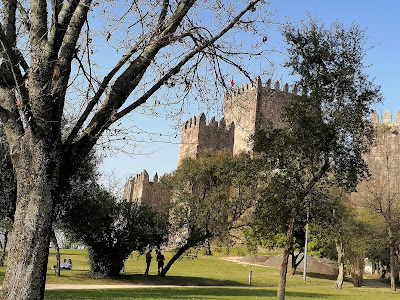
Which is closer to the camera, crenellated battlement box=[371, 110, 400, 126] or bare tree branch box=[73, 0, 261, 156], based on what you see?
bare tree branch box=[73, 0, 261, 156]

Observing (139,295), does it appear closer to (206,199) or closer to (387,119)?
(206,199)

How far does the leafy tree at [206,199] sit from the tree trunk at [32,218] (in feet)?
66.2

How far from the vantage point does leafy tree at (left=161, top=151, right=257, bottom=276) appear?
2806 cm

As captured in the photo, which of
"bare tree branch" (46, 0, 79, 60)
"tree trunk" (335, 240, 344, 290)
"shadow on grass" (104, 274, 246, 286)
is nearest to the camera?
"bare tree branch" (46, 0, 79, 60)

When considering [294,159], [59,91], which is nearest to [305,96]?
→ [294,159]

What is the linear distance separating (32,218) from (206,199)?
2509 cm

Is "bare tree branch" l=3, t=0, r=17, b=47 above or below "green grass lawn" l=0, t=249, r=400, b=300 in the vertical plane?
above

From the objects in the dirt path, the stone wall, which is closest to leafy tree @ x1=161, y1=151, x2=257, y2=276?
the dirt path

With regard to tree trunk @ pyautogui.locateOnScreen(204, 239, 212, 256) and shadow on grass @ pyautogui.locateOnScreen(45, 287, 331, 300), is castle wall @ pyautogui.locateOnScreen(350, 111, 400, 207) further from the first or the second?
shadow on grass @ pyautogui.locateOnScreen(45, 287, 331, 300)

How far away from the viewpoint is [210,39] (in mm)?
6211

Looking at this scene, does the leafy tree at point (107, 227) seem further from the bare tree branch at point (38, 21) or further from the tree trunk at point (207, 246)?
the bare tree branch at point (38, 21)

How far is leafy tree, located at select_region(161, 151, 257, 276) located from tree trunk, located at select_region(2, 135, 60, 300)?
2017 cm

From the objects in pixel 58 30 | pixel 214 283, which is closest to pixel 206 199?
pixel 214 283

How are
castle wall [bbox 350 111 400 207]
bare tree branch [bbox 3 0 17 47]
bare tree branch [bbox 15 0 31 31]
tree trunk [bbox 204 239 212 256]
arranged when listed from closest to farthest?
bare tree branch [bbox 3 0 17 47], bare tree branch [bbox 15 0 31 31], tree trunk [bbox 204 239 212 256], castle wall [bbox 350 111 400 207]
